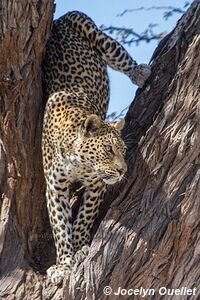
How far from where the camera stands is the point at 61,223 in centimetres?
614

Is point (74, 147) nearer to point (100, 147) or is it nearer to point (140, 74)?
point (100, 147)

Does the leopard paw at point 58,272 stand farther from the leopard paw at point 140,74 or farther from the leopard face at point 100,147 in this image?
the leopard paw at point 140,74

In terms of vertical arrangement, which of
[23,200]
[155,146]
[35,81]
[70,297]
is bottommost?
[70,297]

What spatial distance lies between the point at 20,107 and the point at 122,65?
159cm

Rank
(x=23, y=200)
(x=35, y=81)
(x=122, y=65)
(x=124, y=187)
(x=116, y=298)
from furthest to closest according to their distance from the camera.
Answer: (x=122, y=65)
(x=35, y=81)
(x=23, y=200)
(x=124, y=187)
(x=116, y=298)

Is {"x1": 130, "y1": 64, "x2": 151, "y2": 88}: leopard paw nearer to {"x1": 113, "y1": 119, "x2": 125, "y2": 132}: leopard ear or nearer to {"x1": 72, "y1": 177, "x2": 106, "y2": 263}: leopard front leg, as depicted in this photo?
{"x1": 113, "y1": 119, "x2": 125, "y2": 132}: leopard ear

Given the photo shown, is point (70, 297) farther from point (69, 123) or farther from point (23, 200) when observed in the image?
point (69, 123)

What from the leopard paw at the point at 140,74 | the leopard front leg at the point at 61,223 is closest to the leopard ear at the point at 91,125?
the leopard front leg at the point at 61,223

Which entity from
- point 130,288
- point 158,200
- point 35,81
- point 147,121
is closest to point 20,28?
point 35,81

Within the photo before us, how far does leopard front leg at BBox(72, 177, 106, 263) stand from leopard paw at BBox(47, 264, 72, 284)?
21cm

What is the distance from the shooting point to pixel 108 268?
5223 mm

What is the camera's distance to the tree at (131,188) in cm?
516

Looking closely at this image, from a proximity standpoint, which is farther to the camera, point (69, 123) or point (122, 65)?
point (122, 65)

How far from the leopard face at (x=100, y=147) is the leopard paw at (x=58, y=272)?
660mm
